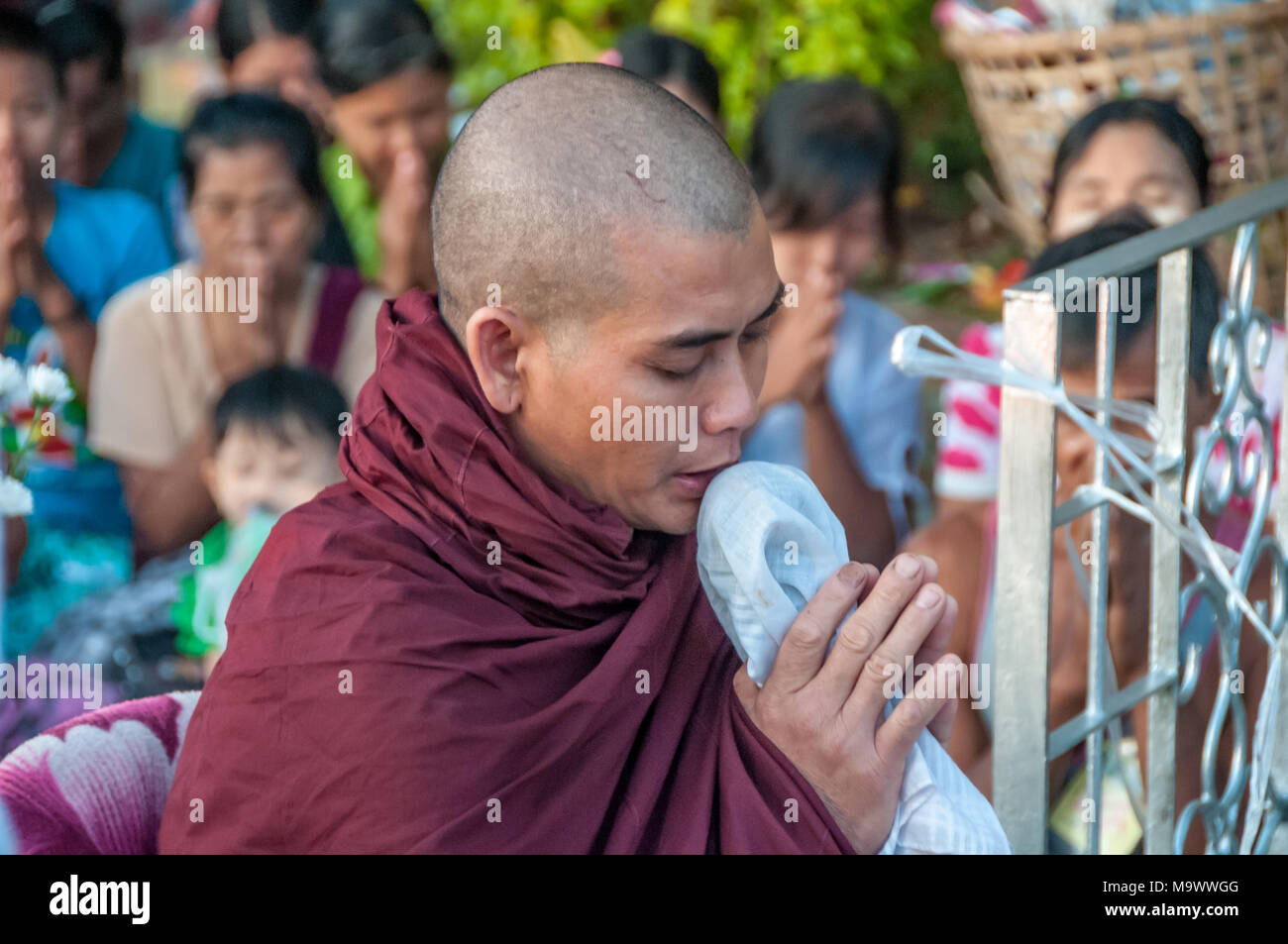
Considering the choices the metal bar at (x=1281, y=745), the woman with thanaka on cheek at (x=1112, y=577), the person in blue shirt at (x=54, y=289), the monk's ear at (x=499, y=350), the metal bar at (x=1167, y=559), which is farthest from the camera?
the person in blue shirt at (x=54, y=289)

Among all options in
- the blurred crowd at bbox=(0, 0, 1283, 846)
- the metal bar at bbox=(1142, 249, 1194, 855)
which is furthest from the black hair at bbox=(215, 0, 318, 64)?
the metal bar at bbox=(1142, 249, 1194, 855)

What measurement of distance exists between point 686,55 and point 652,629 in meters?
2.23

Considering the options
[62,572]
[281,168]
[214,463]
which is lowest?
[62,572]

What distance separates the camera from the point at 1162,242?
53.8 inches

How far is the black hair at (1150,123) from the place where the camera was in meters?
2.81

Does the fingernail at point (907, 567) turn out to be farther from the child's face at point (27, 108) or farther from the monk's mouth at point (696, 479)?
the child's face at point (27, 108)

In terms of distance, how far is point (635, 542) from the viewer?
4.32ft

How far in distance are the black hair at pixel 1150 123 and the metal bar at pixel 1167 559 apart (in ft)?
5.17

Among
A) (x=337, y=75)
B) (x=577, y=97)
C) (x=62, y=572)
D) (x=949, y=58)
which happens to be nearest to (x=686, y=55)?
(x=337, y=75)

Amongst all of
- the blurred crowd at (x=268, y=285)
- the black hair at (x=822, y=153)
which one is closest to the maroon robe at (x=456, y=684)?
the blurred crowd at (x=268, y=285)

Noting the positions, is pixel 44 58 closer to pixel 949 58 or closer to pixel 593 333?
pixel 593 333

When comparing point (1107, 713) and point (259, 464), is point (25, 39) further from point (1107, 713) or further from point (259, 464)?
point (1107, 713)

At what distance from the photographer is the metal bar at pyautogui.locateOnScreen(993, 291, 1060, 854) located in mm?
1193

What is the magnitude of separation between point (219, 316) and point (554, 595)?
196 centimetres
